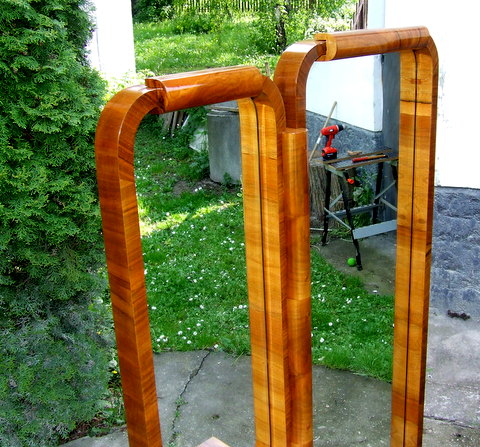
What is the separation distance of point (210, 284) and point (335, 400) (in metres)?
1.78

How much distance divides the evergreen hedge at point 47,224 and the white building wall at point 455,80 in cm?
215

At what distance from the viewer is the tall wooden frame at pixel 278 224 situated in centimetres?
133

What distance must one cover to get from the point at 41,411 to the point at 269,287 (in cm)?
213

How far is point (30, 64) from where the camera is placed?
9.75ft

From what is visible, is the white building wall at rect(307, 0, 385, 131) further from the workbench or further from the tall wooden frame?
the tall wooden frame

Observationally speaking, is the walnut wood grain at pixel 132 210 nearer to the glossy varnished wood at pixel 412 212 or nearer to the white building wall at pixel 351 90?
the glossy varnished wood at pixel 412 212

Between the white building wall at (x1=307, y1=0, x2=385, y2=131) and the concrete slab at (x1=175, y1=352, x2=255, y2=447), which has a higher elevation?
the white building wall at (x1=307, y1=0, x2=385, y2=131)

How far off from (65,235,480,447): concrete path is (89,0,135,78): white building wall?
16.5 ft

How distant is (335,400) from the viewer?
3.85 meters

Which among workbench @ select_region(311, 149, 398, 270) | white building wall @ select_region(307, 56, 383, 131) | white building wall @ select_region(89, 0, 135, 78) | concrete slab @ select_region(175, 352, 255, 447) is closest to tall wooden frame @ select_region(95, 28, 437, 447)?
concrete slab @ select_region(175, 352, 255, 447)

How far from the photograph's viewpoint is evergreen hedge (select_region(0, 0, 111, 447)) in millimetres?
3023

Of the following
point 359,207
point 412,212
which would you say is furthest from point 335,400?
point 359,207

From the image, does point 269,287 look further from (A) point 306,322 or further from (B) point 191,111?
(B) point 191,111

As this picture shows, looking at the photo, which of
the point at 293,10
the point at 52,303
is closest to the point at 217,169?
the point at 52,303
